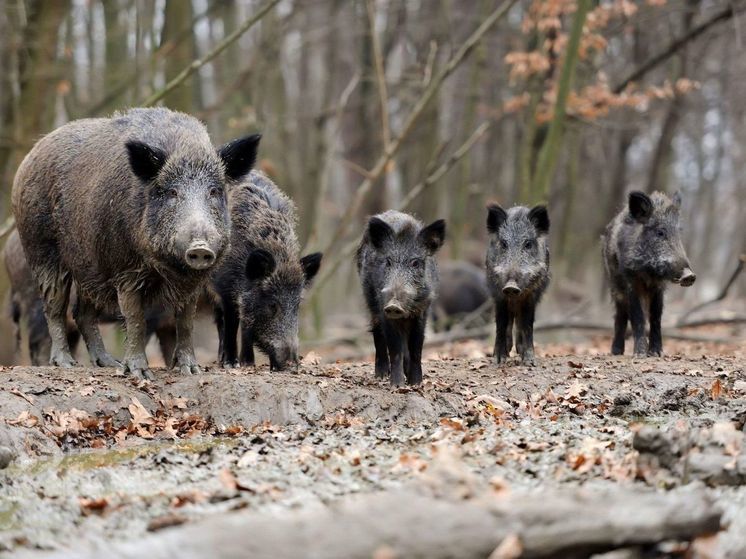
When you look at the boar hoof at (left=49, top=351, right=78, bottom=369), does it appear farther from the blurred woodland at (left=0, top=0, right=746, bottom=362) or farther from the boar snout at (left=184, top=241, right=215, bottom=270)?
the blurred woodland at (left=0, top=0, right=746, bottom=362)

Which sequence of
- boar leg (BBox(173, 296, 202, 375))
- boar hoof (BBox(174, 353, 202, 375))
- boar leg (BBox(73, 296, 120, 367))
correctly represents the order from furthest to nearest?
boar leg (BBox(73, 296, 120, 367)) < boar leg (BBox(173, 296, 202, 375)) < boar hoof (BBox(174, 353, 202, 375))

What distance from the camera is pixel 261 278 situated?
966cm

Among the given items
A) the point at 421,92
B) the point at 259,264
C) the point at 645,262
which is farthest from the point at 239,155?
the point at 421,92

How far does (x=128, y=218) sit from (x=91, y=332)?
1834 mm

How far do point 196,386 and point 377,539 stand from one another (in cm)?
446

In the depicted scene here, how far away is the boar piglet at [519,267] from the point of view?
9930 mm

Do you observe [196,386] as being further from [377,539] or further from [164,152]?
[377,539]

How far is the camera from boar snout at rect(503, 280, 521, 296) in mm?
9562

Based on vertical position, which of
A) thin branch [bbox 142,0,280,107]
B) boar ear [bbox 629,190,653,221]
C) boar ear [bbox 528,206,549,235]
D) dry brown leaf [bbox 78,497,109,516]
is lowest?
dry brown leaf [bbox 78,497,109,516]

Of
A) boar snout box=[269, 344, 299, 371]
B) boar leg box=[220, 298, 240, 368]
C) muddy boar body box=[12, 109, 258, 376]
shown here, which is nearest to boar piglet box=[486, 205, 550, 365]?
boar snout box=[269, 344, 299, 371]

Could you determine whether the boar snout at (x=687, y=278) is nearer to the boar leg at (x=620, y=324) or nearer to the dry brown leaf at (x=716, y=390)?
the boar leg at (x=620, y=324)

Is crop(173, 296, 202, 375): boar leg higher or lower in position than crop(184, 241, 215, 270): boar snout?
lower

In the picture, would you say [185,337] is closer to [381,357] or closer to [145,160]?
[145,160]

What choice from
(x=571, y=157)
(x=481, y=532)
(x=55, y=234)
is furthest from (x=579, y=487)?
(x=571, y=157)
